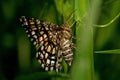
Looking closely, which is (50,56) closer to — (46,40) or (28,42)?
(46,40)

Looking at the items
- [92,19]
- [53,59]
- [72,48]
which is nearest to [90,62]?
[92,19]

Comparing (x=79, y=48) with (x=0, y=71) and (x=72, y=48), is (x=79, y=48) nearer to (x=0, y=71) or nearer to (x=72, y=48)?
(x=72, y=48)

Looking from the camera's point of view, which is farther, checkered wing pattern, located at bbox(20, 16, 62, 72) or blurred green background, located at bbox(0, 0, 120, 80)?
blurred green background, located at bbox(0, 0, 120, 80)

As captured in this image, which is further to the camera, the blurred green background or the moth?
the blurred green background

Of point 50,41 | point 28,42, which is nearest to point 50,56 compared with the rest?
point 50,41

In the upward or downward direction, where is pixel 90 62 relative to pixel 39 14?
downward
